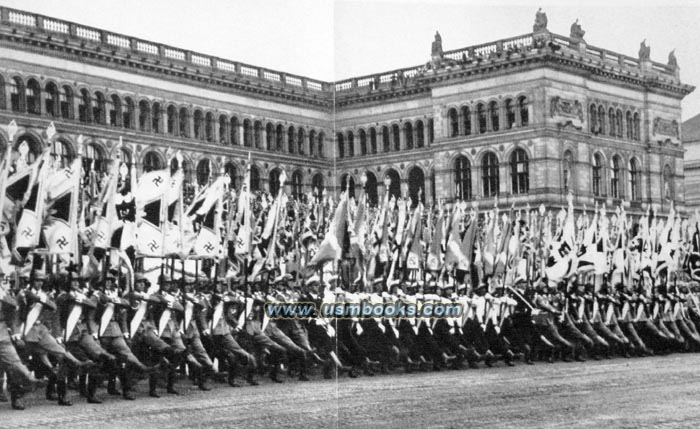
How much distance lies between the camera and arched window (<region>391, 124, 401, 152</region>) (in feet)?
162

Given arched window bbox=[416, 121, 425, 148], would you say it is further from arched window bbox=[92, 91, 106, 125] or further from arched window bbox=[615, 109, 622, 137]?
arched window bbox=[615, 109, 622, 137]

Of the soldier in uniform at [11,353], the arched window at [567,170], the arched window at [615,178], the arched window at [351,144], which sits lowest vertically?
the soldier in uniform at [11,353]

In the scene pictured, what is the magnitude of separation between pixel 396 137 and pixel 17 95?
20090mm

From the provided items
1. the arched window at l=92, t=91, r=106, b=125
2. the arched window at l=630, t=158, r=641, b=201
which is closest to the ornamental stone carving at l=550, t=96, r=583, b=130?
the arched window at l=630, t=158, r=641, b=201

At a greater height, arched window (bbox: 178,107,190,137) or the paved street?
arched window (bbox: 178,107,190,137)

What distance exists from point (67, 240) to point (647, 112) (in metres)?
21.5

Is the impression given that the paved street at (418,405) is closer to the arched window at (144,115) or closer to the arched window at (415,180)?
the arched window at (144,115)

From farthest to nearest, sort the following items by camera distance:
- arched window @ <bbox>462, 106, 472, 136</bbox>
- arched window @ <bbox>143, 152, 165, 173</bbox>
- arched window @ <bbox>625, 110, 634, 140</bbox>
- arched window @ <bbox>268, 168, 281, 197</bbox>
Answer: arched window @ <bbox>268, 168, 281, 197</bbox> → arched window @ <bbox>462, 106, 472, 136</bbox> → arched window @ <bbox>143, 152, 165, 173</bbox> → arched window @ <bbox>625, 110, 634, 140</bbox>

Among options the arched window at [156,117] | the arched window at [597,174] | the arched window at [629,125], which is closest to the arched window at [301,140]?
the arched window at [156,117]

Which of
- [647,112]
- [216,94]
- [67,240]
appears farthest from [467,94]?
[67,240]

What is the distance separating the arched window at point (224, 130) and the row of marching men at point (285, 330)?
25403 mm

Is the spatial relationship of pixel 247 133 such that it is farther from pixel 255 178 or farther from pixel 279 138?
pixel 255 178

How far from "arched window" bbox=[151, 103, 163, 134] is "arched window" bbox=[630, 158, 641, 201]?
58.4 feet

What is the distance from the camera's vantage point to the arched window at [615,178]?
31.3 meters
